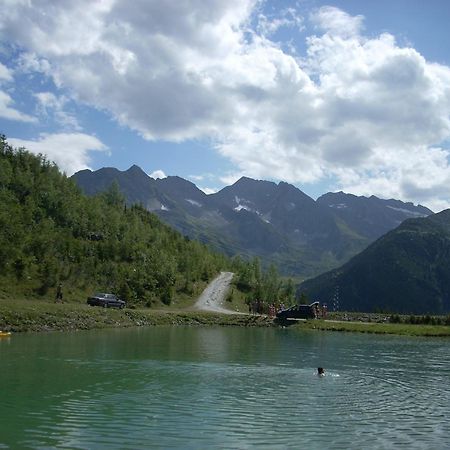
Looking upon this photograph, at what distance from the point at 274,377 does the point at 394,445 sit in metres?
16.5

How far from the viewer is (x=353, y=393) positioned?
32812 millimetres

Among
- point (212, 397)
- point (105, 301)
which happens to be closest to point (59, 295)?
point (105, 301)

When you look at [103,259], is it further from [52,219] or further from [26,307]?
[26,307]

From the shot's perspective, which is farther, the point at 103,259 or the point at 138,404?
the point at 103,259

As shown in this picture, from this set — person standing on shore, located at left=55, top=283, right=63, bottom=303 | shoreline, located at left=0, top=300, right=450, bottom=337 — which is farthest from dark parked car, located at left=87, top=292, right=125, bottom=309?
person standing on shore, located at left=55, top=283, right=63, bottom=303

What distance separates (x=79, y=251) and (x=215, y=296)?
35.3 meters

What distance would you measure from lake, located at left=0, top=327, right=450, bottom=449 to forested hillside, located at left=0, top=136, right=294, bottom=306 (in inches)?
1773

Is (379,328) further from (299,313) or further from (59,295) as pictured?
(59,295)

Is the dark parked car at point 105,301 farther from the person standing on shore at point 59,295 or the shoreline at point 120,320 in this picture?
the person standing on shore at point 59,295

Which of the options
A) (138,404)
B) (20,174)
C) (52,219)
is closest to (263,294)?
(52,219)

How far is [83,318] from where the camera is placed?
72688 mm

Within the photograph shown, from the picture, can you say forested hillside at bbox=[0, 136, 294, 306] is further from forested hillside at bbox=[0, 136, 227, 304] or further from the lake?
the lake

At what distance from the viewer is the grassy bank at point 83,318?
63.3 meters

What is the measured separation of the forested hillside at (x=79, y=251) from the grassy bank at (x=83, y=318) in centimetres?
1507
